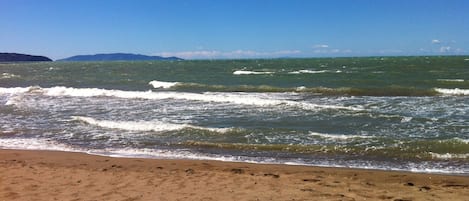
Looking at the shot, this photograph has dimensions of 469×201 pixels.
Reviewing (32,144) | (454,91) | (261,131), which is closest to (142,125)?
(32,144)

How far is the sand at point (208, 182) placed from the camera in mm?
7211

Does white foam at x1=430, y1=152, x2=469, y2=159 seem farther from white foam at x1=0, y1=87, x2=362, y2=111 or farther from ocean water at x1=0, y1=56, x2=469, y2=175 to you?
white foam at x1=0, y1=87, x2=362, y2=111

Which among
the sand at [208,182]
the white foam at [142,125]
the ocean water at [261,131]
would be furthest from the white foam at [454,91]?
the sand at [208,182]

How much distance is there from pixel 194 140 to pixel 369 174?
16.6ft

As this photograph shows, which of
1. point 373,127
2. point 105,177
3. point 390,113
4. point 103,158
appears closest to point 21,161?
point 103,158

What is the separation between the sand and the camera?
23.7 ft

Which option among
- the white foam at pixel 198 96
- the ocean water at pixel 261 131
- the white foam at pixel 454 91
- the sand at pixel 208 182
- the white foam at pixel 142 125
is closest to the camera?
the sand at pixel 208 182

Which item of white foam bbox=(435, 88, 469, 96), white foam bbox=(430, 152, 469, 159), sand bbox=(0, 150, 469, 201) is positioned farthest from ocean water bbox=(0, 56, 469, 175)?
white foam bbox=(435, 88, 469, 96)

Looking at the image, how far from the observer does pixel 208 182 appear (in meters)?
8.15

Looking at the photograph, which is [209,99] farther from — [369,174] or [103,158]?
[369,174]

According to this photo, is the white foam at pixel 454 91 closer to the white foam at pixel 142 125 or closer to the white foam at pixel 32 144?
the white foam at pixel 142 125

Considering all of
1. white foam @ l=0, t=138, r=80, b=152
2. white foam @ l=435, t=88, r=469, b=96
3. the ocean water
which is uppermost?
white foam @ l=435, t=88, r=469, b=96

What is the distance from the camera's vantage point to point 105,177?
28.2ft

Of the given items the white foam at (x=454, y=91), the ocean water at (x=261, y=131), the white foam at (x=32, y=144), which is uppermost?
the white foam at (x=454, y=91)
